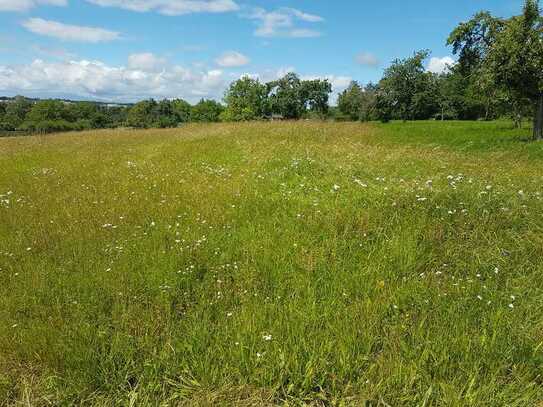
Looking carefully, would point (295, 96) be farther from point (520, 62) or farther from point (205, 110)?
point (520, 62)

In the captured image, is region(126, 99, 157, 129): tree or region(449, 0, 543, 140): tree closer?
region(449, 0, 543, 140): tree

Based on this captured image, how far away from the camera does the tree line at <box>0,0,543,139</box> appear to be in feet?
54.5

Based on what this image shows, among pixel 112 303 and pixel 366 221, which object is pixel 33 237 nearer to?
pixel 112 303

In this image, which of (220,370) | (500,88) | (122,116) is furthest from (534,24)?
(122,116)

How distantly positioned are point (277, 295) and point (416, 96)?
189 feet

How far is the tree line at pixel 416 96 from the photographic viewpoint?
16609mm

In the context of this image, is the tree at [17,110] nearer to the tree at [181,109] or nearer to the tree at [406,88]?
the tree at [181,109]

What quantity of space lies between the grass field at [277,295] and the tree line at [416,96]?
12915 mm

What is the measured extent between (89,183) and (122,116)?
143667 mm

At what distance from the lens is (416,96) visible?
54312 mm

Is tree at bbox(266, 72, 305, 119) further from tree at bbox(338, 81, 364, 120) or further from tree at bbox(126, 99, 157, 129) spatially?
tree at bbox(126, 99, 157, 129)

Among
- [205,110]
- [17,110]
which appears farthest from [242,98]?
[17,110]

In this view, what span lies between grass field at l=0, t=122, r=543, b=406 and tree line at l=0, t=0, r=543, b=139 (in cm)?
1291

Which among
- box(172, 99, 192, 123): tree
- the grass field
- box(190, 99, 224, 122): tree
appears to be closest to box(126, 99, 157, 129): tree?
box(172, 99, 192, 123): tree
